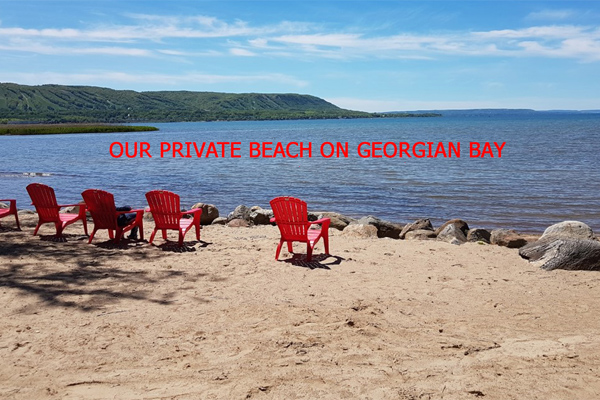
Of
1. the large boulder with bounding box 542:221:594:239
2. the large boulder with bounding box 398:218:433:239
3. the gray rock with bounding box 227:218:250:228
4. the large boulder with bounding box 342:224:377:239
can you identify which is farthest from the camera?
the gray rock with bounding box 227:218:250:228

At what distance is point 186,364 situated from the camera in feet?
14.1

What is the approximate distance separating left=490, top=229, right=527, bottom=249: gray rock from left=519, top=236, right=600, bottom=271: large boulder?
197cm

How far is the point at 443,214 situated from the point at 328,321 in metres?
9.79

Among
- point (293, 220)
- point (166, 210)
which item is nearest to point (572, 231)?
point (293, 220)

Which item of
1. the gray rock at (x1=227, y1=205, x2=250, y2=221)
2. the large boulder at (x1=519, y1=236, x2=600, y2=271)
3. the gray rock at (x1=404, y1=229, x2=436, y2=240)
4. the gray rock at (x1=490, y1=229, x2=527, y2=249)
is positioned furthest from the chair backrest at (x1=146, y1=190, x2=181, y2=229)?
the gray rock at (x1=490, y1=229, x2=527, y2=249)

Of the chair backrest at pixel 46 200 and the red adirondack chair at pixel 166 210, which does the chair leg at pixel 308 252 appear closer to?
the red adirondack chair at pixel 166 210

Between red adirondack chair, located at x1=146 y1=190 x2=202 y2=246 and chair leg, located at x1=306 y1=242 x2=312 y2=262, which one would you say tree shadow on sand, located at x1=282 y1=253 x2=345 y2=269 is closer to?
chair leg, located at x1=306 y1=242 x2=312 y2=262

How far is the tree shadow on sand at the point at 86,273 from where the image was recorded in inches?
235

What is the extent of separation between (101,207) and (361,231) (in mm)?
4653

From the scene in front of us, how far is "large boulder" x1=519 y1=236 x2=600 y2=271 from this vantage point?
23.8ft

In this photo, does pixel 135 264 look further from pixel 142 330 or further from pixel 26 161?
pixel 26 161

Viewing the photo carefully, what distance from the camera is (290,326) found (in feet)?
16.8

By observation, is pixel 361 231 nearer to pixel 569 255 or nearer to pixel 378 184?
pixel 569 255
